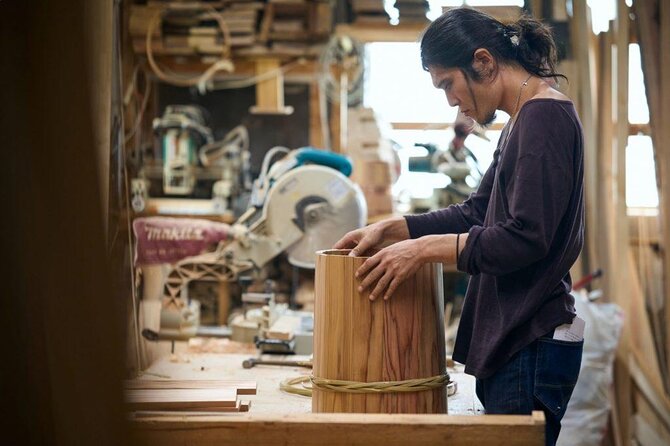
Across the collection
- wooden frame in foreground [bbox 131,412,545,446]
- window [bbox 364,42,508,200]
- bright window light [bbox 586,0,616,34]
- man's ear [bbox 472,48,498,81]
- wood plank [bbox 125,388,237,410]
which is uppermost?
bright window light [bbox 586,0,616,34]

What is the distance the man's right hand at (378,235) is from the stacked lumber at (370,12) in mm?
3991

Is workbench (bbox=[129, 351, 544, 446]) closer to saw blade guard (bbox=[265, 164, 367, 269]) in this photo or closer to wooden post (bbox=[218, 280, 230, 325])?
saw blade guard (bbox=[265, 164, 367, 269])

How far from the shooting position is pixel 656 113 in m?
4.02

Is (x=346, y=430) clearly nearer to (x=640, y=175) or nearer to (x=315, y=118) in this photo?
(x=640, y=175)

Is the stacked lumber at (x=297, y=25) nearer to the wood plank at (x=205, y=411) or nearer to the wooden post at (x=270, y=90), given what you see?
the wooden post at (x=270, y=90)

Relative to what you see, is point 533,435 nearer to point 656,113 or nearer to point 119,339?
point 119,339

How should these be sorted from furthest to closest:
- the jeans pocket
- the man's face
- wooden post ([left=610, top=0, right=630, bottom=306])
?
wooden post ([left=610, top=0, right=630, bottom=306])
the man's face
the jeans pocket

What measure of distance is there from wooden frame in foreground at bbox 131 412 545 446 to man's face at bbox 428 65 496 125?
2.45 ft

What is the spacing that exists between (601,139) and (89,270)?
4075 millimetres

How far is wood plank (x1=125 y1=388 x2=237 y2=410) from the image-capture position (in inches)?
77.5

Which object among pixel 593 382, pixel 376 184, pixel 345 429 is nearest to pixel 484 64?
pixel 345 429

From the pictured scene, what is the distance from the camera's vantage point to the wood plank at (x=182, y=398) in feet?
6.46

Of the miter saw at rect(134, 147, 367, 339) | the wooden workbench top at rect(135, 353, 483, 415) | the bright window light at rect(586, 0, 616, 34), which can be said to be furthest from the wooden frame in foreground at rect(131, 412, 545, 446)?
the bright window light at rect(586, 0, 616, 34)

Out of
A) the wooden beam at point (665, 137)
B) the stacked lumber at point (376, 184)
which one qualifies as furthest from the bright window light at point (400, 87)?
the wooden beam at point (665, 137)
